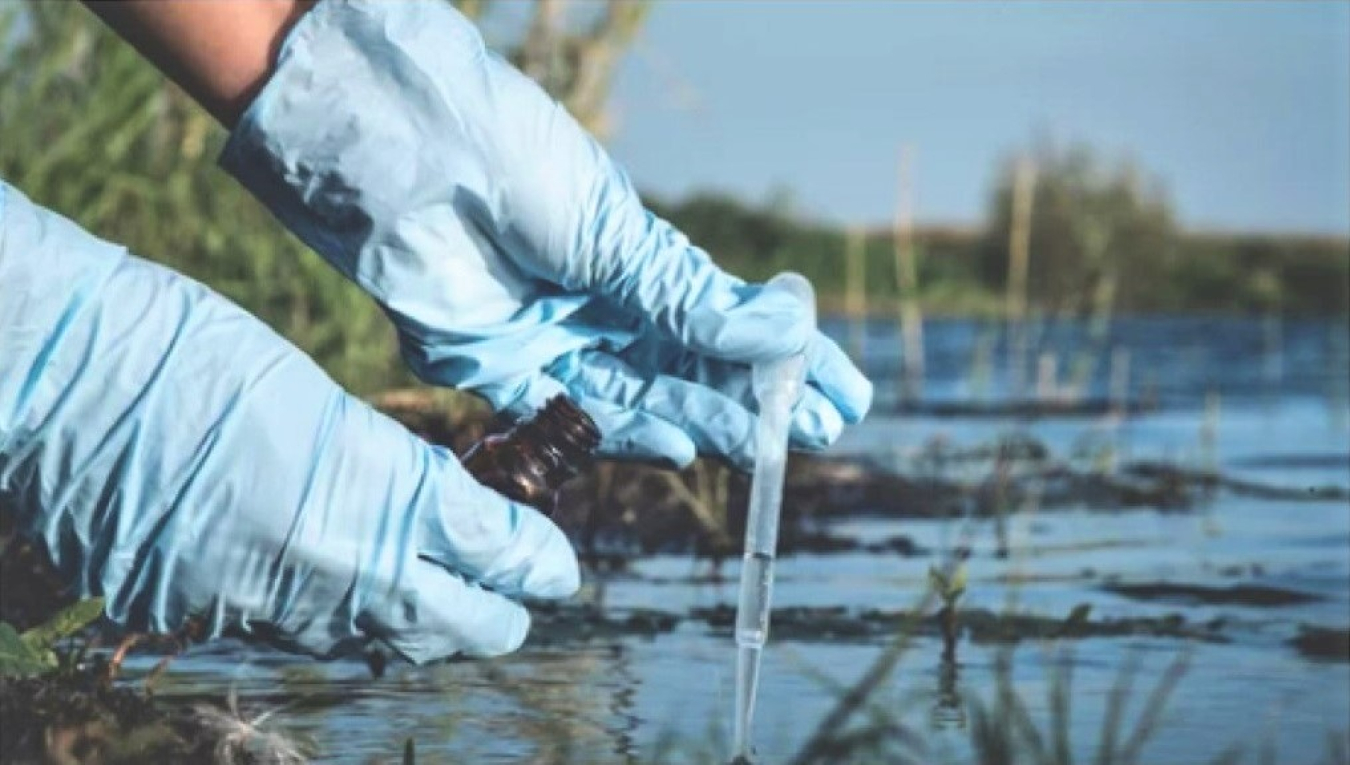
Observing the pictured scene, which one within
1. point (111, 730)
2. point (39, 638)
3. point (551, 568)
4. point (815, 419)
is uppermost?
point (815, 419)

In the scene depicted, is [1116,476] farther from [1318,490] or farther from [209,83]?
[209,83]

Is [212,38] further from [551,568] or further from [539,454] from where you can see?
[551,568]

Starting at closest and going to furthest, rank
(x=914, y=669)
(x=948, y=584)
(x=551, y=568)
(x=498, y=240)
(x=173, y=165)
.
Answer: (x=498, y=240) < (x=551, y=568) < (x=948, y=584) < (x=914, y=669) < (x=173, y=165)

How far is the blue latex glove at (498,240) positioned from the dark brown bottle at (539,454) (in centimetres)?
9

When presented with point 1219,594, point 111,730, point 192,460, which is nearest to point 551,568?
point 192,460

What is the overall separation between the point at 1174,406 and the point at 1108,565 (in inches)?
258

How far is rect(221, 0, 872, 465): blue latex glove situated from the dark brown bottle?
0.09 m

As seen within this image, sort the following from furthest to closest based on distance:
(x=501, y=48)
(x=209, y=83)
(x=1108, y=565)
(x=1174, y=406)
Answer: (x=1174, y=406)
(x=501, y=48)
(x=1108, y=565)
(x=209, y=83)

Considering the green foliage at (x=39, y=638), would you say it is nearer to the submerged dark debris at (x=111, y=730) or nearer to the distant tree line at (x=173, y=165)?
the submerged dark debris at (x=111, y=730)

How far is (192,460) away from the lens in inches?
151

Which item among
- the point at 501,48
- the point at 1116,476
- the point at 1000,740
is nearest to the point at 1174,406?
the point at 1116,476

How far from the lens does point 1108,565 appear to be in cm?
736

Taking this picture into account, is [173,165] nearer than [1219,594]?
No

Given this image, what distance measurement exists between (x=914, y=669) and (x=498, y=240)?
1938 mm
